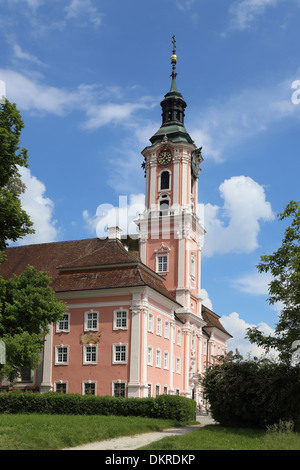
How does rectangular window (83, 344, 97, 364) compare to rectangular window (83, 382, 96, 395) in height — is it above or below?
above

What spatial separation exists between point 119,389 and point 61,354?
5435 millimetres

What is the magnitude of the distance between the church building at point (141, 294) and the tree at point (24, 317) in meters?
7.14

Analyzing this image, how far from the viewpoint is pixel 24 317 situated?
32938 millimetres

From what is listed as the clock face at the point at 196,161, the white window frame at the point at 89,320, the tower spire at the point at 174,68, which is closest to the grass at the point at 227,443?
the white window frame at the point at 89,320

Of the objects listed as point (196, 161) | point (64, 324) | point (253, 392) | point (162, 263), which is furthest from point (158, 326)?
point (196, 161)

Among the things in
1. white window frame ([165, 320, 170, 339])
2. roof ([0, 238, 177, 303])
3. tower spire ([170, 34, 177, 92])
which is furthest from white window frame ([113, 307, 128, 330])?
tower spire ([170, 34, 177, 92])

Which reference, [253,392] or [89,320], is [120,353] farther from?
[253,392]

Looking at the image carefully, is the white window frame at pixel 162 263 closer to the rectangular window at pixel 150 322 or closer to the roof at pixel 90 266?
the roof at pixel 90 266

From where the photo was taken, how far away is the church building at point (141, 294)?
4006 centimetres

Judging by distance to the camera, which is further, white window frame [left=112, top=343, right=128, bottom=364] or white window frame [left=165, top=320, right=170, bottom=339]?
white window frame [left=165, top=320, right=170, bottom=339]

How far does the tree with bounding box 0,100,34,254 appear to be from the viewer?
84.2ft

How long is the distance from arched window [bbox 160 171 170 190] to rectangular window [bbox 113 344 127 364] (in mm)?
20325

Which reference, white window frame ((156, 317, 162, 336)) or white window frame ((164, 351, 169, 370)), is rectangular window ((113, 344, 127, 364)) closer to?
white window frame ((156, 317, 162, 336))

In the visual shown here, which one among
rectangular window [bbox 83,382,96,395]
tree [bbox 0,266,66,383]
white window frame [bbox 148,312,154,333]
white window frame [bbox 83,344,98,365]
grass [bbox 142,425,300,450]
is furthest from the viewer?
white window frame [bbox 148,312,154,333]
